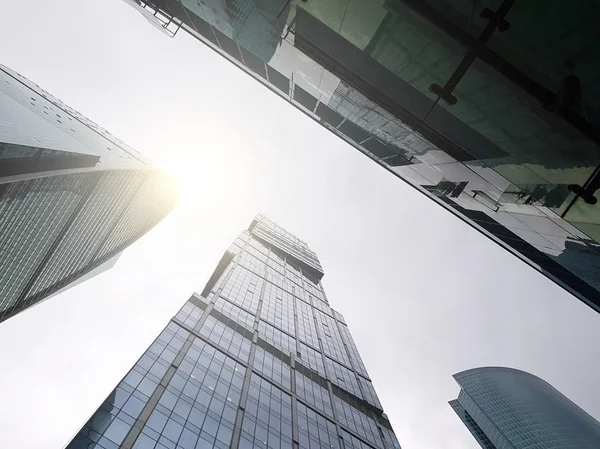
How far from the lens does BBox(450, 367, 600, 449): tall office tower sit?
363 ft

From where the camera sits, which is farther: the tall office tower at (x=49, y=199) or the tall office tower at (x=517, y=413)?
the tall office tower at (x=517, y=413)

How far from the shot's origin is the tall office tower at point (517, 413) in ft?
363

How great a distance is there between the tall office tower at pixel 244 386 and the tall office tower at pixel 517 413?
240ft

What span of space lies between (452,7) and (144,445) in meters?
26.6

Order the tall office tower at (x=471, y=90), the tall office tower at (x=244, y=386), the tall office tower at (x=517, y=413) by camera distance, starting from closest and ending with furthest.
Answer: the tall office tower at (x=471, y=90) → the tall office tower at (x=244, y=386) → the tall office tower at (x=517, y=413)

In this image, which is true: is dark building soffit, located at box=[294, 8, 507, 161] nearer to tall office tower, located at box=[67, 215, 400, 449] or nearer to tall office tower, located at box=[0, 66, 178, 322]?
tall office tower, located at box=[67, 215, 400, 449]

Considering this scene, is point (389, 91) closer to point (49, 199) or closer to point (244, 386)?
point (244, 386)

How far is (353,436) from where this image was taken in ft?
143

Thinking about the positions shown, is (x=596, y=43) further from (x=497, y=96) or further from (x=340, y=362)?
(x=340, y=362)

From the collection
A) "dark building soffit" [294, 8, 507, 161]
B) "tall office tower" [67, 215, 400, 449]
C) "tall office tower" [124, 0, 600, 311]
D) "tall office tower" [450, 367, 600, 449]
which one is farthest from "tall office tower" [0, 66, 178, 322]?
"tall office tower" [450, 367, 600, 449]

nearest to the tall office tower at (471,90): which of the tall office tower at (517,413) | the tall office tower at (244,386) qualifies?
the tall office tower at (244,386)

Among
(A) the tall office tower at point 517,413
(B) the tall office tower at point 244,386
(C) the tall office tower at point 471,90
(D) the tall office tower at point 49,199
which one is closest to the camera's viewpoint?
(C) the tall office tower at point 471,90

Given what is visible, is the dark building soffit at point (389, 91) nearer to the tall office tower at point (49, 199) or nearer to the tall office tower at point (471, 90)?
the tall office tower at point (471, 90)

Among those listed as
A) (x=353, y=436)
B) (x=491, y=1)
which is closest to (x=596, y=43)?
(x=491, y=1)
